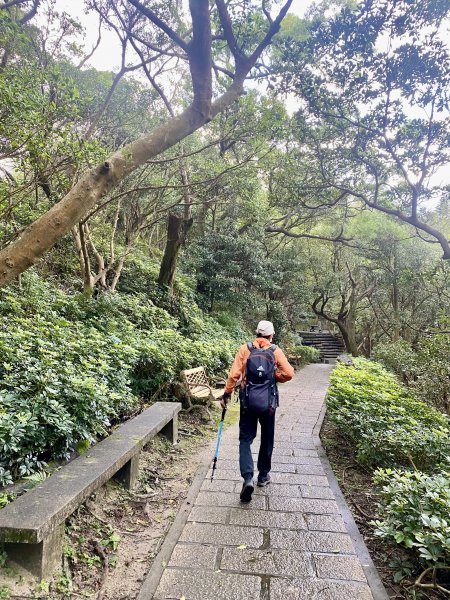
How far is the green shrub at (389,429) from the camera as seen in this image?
3707mm

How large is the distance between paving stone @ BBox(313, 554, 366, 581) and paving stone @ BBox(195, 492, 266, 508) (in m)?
0.88

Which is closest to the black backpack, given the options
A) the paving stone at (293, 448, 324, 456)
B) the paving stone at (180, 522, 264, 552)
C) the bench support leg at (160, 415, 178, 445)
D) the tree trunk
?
the paving stone at (180, 522, 264, 552)

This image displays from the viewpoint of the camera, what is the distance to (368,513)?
3.35 meters

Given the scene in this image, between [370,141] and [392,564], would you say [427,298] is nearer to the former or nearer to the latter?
[370,141]

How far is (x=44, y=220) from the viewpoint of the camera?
4.36m

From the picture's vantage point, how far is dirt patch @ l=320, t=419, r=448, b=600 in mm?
2344

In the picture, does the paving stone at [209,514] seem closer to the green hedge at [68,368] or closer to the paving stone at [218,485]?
the paving stone at [218,485]

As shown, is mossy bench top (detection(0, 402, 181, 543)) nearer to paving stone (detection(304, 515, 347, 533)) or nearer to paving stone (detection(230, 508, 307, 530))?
paving stone (detection(230, 508, 307, 530))

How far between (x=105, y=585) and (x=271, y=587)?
1.03 m

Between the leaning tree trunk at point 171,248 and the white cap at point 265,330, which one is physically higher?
the leaning tree trunk at point 171,248

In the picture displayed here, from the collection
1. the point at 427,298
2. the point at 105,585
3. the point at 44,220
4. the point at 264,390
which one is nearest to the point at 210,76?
the point at 44,220

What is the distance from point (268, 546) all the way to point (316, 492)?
3.70 feet

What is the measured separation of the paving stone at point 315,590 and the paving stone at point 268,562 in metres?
0.08

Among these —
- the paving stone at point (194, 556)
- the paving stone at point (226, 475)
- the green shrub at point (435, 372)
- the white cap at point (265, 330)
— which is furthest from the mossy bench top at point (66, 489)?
the green shrub at point (435, 372)
